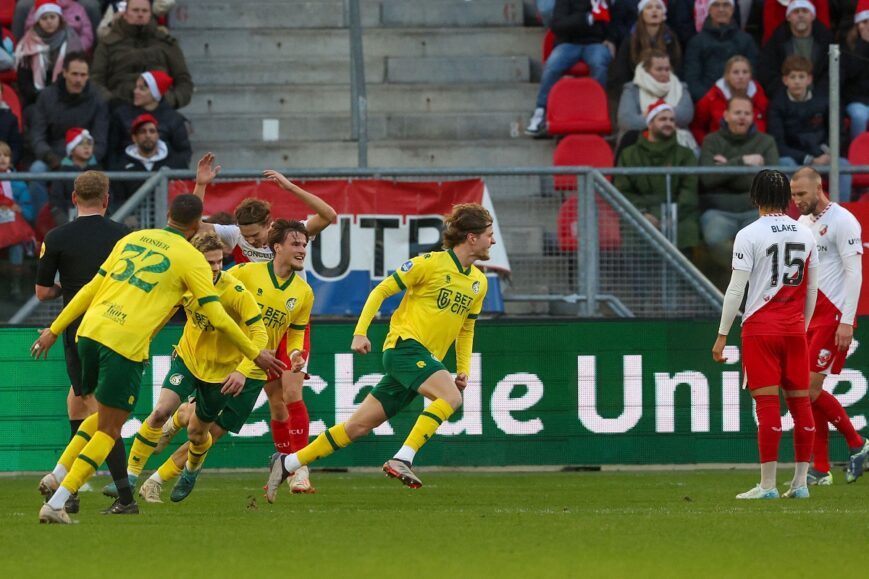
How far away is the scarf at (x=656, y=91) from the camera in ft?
61.4

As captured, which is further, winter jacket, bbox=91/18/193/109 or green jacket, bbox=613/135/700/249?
winter jacket, bbox=91/18/193/109

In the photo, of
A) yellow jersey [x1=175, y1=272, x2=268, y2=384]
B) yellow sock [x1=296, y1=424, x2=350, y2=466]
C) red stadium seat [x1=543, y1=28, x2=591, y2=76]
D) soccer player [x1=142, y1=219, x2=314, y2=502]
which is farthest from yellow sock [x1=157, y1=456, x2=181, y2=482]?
red stadium seat [x1=543, y1=28, x2=591, y2=76]

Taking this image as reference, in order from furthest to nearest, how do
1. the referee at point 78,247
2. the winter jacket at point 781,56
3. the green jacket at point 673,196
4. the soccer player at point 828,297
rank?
the winter jacket at point 781,56
the green jacket at point 673,196
the soccer player at point 828,297
the referee at point 78,247

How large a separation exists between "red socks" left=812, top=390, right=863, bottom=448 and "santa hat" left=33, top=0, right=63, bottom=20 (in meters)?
10.0

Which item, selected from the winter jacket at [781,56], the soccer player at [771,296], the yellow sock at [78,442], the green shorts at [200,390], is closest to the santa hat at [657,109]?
the winter jacket at [781,56]

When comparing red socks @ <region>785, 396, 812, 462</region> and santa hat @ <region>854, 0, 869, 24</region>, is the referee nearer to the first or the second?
red socks @ <region>785, 396, 812, 462</region>

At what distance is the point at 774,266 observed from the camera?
11.2 metres

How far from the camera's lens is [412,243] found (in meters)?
15.4

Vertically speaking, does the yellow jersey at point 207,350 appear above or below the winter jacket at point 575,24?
below

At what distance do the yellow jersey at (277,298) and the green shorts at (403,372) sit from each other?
2.77ft

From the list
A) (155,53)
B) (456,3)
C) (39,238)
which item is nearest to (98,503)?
(39,238)

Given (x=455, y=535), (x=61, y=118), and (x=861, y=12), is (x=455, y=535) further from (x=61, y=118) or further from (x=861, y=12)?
(x=861, y=12)

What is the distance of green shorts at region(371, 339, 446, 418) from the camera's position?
11.7m

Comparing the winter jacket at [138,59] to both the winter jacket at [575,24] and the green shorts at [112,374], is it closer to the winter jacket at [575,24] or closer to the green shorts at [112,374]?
the winter jacket at [575,24]
